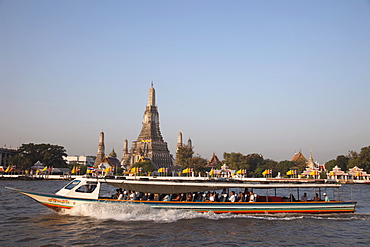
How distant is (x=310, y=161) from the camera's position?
115m

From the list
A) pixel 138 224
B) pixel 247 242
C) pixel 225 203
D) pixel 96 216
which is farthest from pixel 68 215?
pixel 247 242

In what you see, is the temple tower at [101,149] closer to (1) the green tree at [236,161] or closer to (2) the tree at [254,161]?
(1) the green tree at [236,161]

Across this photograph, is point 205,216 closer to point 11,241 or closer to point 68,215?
point 68,215

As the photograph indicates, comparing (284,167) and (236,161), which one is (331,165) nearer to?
(284,167)

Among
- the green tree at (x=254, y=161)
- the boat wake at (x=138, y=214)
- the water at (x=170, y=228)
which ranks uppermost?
the green tree at (x=254, y=161)

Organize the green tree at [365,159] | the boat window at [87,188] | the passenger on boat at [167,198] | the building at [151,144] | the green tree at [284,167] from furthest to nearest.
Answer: the building at [151,144], the green tree at [284,167], the green tree at [365,159], the passenger on boat at [167,198], the boat window at [87,188]

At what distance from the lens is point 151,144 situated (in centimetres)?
14212

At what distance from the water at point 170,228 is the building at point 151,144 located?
11752 cm

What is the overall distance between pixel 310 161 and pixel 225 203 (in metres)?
101

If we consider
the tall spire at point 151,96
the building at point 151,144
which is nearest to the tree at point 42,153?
the building at point 151,144

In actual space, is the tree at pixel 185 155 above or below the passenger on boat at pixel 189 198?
above

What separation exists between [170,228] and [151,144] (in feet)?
407

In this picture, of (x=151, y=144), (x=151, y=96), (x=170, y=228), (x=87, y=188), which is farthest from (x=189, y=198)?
(x=151, y=96)

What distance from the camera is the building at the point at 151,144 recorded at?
141m
